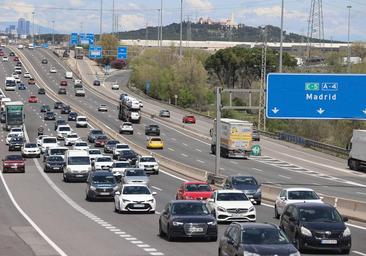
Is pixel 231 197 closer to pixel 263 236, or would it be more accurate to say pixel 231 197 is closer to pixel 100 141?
pixel 263 236

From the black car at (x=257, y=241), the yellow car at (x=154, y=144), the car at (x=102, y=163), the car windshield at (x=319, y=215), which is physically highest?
the black car at (x=257, y=241)

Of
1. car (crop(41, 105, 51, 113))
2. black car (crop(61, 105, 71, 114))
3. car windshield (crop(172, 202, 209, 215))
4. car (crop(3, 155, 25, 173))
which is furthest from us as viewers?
car (crop(41, 105, 51, 113))

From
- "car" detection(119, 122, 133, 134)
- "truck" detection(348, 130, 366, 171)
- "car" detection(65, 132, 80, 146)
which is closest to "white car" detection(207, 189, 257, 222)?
"truck" detection(348, 130, 366, 171)

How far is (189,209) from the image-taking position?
27.0 meters

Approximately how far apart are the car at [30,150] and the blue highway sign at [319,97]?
95.4ft

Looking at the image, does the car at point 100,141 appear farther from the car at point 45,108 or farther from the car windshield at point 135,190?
the car windshield at point 135,190

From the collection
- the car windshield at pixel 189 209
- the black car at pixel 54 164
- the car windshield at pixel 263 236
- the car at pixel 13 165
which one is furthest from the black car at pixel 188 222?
the car at pixel 13 165

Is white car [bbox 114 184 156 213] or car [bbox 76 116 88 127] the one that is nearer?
white car [bbox 114 184 156 213]

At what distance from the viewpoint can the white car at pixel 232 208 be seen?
31.6 metres

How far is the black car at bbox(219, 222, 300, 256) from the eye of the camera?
18.7 metres

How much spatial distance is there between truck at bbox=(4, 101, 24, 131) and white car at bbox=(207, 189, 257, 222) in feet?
213

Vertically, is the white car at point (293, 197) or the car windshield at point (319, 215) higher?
the car windshield at point (319, 215)

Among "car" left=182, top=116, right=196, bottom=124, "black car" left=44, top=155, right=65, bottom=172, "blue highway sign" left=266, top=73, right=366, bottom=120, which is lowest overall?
"car" left=182, top=116, right=196, bottom=124

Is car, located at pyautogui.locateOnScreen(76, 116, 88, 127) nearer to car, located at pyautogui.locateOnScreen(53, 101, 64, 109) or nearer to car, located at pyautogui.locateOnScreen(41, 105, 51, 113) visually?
car, located at pyautogui.locateOnScreen(41, 105, 51, 113)
